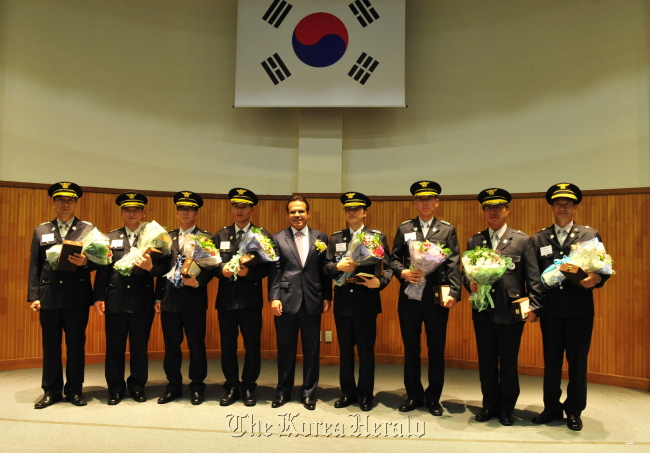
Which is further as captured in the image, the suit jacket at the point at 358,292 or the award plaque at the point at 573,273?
the suit jacket at the point at 358,292

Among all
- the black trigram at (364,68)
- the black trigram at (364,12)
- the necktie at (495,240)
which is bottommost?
the necktie at (495,240)

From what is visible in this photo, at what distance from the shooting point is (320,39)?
669 centimetres

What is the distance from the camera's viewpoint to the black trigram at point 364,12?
6605 mm

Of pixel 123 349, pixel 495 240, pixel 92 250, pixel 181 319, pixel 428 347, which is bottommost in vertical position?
pixel 123 349

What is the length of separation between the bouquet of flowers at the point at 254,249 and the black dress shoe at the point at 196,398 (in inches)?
42.4

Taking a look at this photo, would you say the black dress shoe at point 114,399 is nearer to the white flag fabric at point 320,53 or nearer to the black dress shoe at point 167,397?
the black dress shoe at point 167,397

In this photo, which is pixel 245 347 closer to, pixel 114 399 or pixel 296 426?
pixel 296 426

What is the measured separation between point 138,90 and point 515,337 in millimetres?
5538

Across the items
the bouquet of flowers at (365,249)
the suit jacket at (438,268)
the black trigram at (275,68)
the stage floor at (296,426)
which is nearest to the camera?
the stage floor at (296,426)

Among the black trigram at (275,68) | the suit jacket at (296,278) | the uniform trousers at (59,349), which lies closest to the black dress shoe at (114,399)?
the uniform trousers at (59,349)

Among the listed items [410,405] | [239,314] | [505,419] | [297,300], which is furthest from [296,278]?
[505,419]

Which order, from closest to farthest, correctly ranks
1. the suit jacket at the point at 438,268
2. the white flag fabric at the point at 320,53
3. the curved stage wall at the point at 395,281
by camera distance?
1. the suit jacket at the point at 438,268
2. the curved stage wall at the point at 395,281
3. the white flag fabric at the point at 320,53

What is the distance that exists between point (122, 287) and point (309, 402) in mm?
1884

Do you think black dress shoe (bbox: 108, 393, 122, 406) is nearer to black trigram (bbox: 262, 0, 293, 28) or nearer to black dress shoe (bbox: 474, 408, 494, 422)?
black dress shoe (bbox: 474, 408, 494, 422)
